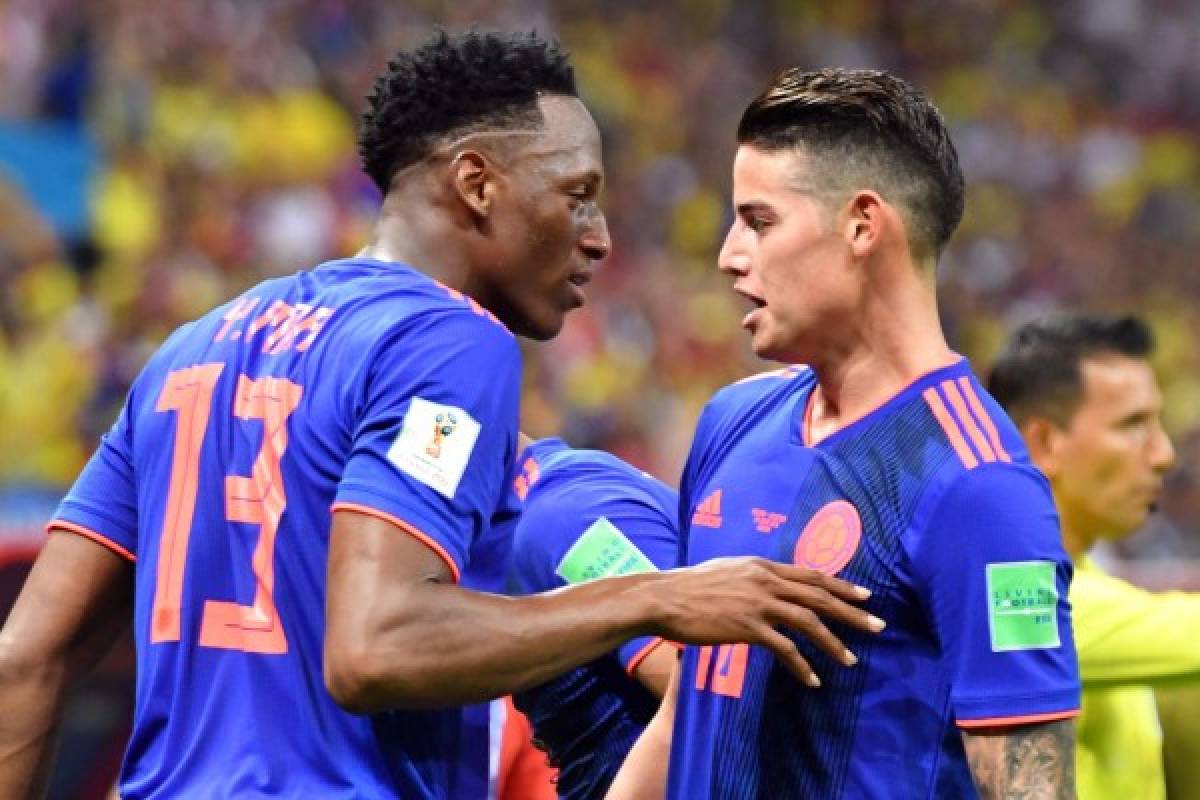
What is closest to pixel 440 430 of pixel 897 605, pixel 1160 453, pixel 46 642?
pixel 897 605

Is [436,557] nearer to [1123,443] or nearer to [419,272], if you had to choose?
[419,272]

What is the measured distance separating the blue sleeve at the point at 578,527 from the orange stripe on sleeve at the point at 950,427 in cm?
83

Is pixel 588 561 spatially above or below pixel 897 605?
above

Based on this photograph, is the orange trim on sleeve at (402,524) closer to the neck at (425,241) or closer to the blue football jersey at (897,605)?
the blue football jersey at (897,605)

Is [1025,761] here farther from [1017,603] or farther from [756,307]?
[756,307]

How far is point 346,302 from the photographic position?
10.9 ft

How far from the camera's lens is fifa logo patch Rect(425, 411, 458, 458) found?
10.1 ft

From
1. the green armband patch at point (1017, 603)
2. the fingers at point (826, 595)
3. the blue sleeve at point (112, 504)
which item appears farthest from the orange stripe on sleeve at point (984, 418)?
the blue sleeve at point (112, 504)

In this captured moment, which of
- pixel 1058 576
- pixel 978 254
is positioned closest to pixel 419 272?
pixel 1058 576

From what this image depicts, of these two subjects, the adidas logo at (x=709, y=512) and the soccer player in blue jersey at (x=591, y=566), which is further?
the soccer player in blue jersey at (x=591, y=566)

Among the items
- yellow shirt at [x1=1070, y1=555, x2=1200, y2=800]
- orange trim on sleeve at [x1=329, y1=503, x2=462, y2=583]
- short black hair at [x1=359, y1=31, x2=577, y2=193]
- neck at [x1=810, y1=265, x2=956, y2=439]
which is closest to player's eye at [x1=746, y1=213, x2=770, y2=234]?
neck at [x1=810, y1=265, x2=956, y2=439]

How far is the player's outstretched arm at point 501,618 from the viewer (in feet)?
9.70

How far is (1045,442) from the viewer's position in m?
4.98

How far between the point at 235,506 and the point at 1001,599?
1234 mm
